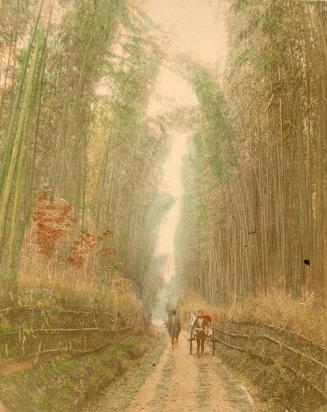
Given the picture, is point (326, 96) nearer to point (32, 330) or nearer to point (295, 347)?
point (295, 347)

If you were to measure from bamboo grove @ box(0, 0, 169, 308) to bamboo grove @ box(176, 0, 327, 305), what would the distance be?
925 mm

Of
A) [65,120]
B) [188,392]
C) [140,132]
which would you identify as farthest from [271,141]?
[140,132]

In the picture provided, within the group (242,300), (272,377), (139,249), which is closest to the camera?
(272,377)

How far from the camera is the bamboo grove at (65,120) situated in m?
3.79

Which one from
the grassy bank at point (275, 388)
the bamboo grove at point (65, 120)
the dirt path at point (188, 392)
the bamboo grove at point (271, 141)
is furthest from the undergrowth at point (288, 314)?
the bamboo grove at point (65, 120)

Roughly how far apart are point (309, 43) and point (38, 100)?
90.8 inches

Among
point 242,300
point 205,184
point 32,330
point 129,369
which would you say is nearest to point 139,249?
point 205,184

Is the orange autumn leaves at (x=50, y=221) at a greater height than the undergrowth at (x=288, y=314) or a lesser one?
greater

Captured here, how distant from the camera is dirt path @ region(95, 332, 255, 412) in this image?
13.8ft

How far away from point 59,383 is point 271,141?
3.07 meters

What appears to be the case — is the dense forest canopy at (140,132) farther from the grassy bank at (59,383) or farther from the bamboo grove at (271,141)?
the grassy bank at (59,383)

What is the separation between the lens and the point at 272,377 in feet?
14.8

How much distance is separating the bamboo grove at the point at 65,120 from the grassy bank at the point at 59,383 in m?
0.68

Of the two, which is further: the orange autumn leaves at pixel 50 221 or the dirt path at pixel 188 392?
the orange autumn leaves at pixel 50 221
